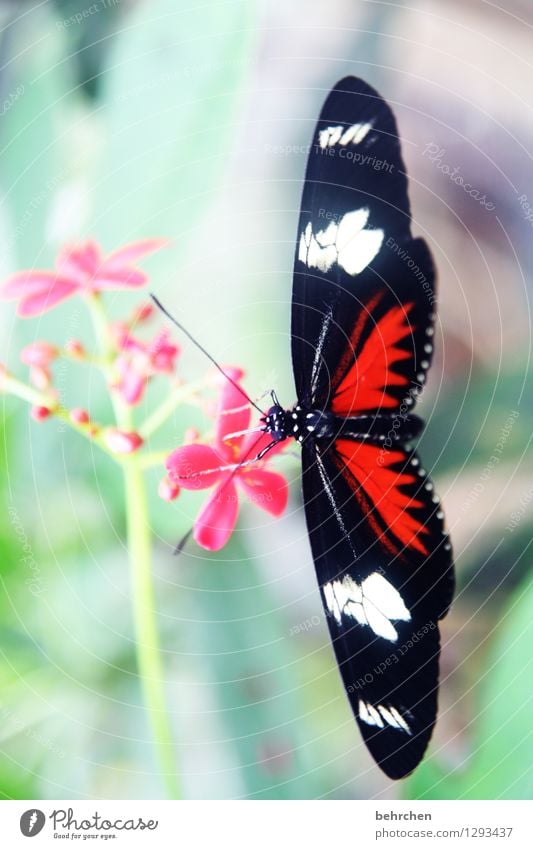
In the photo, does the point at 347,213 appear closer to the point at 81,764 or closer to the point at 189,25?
the point at 189,25

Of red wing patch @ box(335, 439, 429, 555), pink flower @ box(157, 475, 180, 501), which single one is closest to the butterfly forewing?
red wing patch @ box(335, 439, 429, 555)

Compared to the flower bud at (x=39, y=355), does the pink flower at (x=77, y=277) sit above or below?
above

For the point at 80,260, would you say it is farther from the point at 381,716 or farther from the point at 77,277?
the point at 381,716

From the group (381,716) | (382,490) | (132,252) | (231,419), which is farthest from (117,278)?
(381,716)

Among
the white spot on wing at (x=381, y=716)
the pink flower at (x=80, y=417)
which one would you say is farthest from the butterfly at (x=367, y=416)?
the pink flower at (x=80, y=417)

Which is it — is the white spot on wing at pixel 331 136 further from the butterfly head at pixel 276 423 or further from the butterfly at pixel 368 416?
the butterfly head at pixel 276 423
